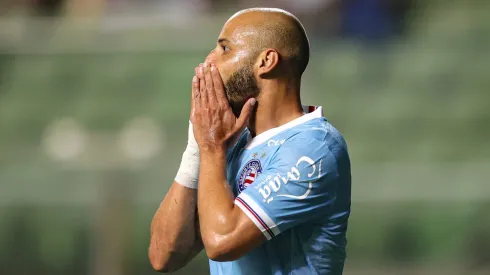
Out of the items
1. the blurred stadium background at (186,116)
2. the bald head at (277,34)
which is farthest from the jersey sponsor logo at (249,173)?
the blurred stadium background at (186,116)

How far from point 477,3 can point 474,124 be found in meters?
1.29

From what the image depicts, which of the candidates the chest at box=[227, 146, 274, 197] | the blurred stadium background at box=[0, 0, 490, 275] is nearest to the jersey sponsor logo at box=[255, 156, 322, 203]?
the chest at box=[227, 146, 274, 197]

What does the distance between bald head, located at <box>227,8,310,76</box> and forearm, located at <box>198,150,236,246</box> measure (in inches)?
15.5

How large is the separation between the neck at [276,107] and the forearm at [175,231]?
0.35 metres

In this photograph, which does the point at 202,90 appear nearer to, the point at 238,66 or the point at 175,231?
the point at 238,66

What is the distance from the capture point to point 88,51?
7242mm

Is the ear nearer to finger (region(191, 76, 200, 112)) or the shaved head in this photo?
the shaved head

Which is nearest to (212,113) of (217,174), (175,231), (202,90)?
(202,90)

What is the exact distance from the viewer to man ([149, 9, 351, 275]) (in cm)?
253

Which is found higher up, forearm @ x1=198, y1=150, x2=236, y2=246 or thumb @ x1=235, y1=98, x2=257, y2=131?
thumb @ x1=235, y1=98, x2=257, y2=131

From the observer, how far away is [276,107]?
2.79 meters

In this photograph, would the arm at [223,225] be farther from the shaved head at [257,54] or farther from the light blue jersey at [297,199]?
the shaved head at [257,54]

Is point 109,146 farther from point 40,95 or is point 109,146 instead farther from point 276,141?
point 276,141

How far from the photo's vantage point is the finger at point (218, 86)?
273 cm
